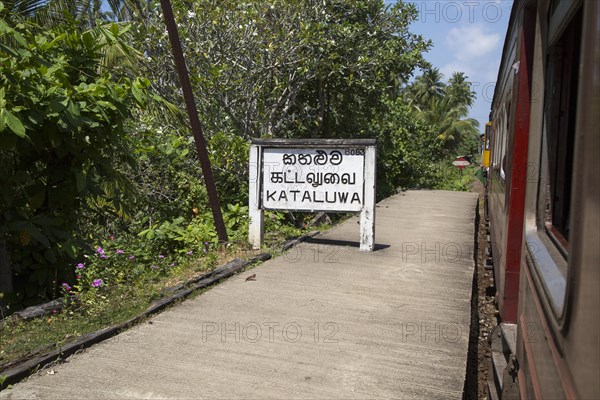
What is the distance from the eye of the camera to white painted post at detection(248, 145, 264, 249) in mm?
8156

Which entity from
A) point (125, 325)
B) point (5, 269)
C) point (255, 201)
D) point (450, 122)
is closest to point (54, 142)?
point (5, 269)

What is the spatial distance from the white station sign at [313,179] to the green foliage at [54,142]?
7.14ft

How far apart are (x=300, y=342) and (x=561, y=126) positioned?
8.57 ft

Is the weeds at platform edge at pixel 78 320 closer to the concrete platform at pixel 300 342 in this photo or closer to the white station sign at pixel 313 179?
the concrete platform at pixel 300 342

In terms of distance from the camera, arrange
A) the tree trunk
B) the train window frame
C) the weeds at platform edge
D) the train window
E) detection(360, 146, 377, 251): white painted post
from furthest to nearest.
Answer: detection(360, 146, 377, 251): white painted post → the tree trunk → the weeds at platform edge → the train window → the train window frame

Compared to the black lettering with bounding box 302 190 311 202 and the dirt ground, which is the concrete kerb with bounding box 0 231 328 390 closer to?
the black lettering with bounding box 302 190 311 202

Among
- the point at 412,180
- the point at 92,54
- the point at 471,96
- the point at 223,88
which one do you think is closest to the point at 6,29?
the point at 92,54

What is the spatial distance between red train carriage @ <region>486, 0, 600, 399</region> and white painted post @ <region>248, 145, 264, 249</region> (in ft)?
12.8

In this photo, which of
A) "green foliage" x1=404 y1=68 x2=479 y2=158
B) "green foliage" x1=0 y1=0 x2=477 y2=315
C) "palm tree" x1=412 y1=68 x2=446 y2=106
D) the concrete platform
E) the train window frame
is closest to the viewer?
the train window frame

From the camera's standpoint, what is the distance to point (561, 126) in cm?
278

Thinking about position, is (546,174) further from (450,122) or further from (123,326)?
(450,122)

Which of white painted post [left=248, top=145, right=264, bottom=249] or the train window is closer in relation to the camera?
the train window

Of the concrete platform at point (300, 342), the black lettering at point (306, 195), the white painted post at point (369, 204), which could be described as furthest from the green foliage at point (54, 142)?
the white painted post at point (369, 204)

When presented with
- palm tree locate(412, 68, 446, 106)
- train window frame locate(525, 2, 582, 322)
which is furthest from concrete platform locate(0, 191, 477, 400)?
palm tree locate(412, 68, 446, 106)
